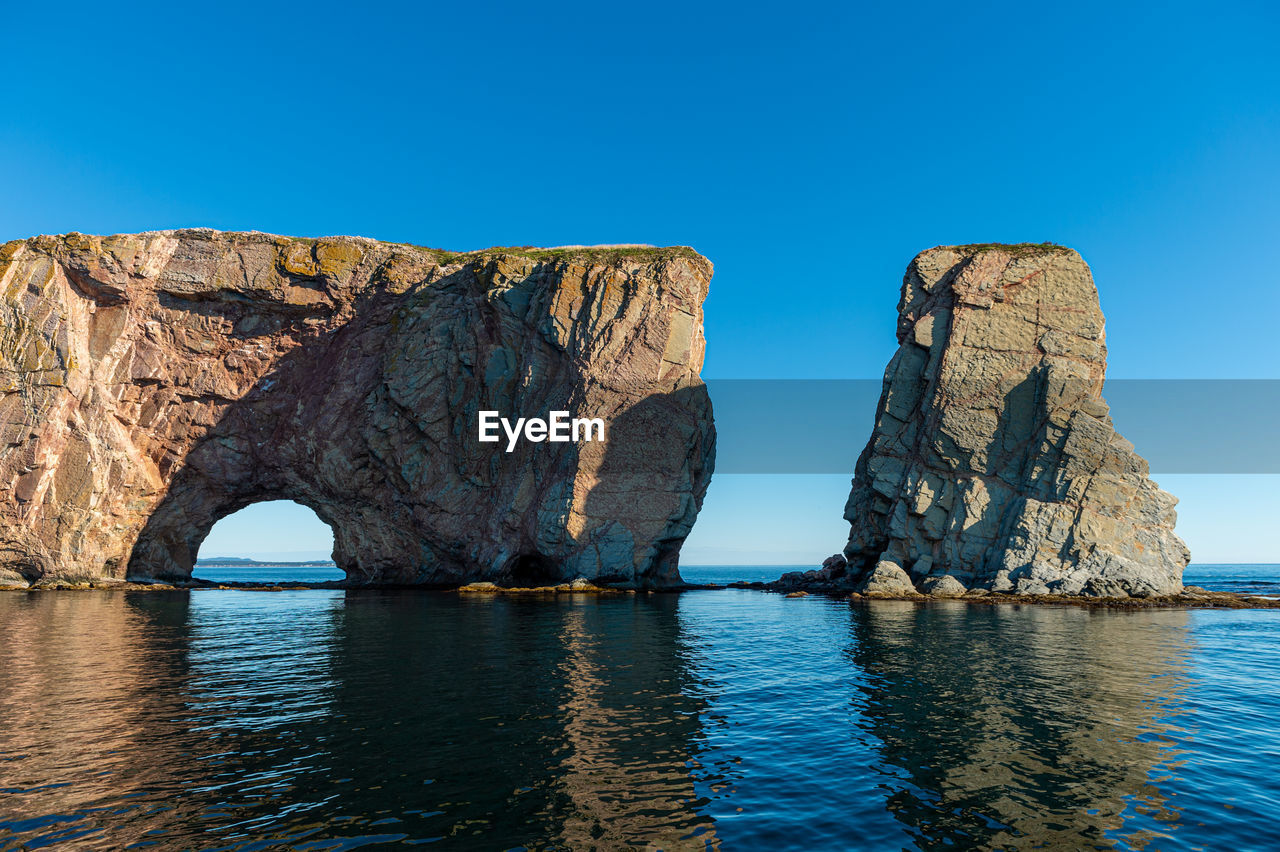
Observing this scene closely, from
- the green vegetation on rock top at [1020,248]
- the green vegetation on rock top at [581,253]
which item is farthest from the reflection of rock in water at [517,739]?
the green vegetation on rock top at [1020,248]

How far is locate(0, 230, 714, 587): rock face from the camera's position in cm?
5819

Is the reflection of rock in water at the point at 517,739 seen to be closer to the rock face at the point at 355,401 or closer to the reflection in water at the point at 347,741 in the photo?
the reflection in water at the point at 347,741

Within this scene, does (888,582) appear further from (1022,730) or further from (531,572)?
(1022,730)

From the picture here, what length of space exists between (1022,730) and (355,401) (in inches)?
2453

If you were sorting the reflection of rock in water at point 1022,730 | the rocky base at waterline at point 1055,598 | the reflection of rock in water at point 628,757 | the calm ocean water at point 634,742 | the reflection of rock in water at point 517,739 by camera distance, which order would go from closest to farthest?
the reflection of rock in water at point 628,757, the calm ocean water at point 634,742, the reflection of rock in water at point 517,739, the reflection of rock in water at point 1022,730, the rocky base at waterline at point 1055,598

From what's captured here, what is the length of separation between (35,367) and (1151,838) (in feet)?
255

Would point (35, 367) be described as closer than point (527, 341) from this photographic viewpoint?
Yes

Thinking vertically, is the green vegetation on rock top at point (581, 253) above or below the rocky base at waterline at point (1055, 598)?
above

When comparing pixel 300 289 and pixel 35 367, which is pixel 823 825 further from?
pixel 35 367

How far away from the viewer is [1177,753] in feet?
45.6

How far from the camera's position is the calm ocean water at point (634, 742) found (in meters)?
10.2

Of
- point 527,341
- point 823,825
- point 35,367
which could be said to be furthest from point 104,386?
point 823,825

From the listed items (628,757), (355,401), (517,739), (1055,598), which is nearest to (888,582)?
(1055,598)

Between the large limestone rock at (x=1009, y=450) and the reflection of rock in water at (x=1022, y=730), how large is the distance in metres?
19.3
